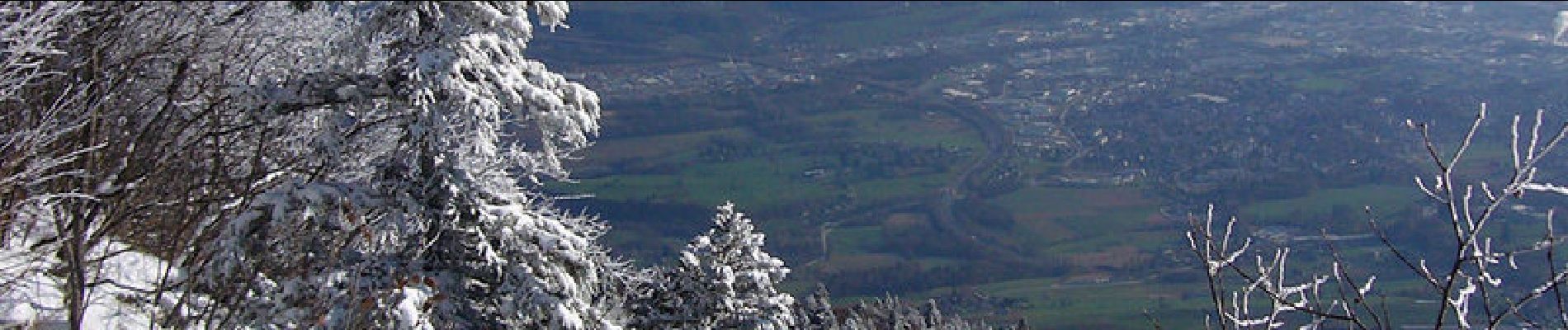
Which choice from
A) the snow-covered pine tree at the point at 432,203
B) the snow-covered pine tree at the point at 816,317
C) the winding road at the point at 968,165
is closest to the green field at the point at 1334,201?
the winding road at the point at 968,165

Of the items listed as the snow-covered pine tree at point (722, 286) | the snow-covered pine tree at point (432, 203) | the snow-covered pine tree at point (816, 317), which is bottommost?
the snow-covered pine tree at point (816, 317)

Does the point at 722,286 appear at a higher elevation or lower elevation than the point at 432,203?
lower

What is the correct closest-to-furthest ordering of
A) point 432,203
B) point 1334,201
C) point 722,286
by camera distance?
point 432,203 < point 722,286 < point 1334,201

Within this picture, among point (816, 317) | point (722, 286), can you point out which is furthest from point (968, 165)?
point (722, 286)

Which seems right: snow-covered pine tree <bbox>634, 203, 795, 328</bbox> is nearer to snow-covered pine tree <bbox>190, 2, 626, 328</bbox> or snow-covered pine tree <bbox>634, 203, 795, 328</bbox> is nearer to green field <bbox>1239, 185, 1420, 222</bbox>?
snow-covered pine tree <bbox>190, 2, 626, 328</bbox>

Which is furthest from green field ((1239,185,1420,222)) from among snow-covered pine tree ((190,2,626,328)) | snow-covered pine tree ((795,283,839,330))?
snow-covered pine tree ((190,2,626,328))

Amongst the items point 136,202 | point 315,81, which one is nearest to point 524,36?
point 315,81

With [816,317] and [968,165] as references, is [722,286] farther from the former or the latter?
[968,165]

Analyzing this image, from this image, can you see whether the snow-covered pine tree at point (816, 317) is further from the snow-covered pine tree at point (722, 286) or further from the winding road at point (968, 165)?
the winding road at point (968, 165)

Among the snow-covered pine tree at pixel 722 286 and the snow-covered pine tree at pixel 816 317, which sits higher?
the snow-covered pine tree at pixel 722 286
